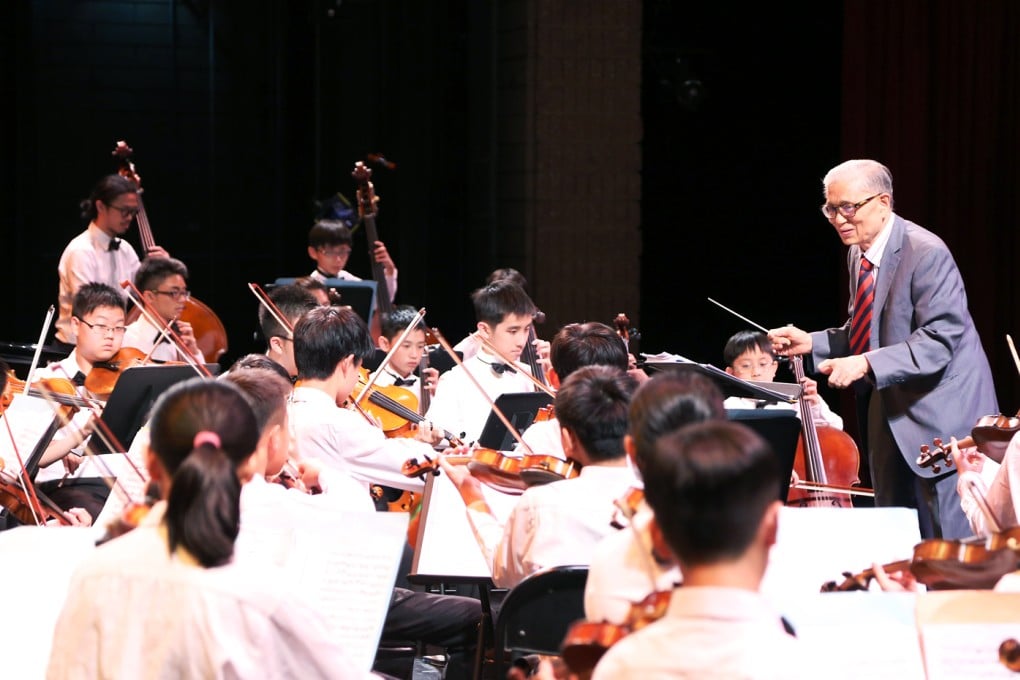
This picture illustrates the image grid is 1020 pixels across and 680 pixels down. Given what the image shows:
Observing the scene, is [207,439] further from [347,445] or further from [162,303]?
[162,303]

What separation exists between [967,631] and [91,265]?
17.4ft

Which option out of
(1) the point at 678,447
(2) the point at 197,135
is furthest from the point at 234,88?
(1) the point at 678,447

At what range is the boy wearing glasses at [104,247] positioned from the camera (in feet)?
21.2

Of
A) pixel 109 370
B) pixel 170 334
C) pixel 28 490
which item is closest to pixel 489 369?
pixel 170 334

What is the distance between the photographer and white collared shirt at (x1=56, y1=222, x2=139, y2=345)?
21.2 ft

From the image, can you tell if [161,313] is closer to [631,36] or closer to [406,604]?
[631,36]

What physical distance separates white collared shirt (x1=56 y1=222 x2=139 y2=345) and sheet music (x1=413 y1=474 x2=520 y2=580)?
377 centimetres

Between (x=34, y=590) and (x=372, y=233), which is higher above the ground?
(x=372, y=233)

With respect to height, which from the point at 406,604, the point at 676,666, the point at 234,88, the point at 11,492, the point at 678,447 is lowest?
the point at 406,604

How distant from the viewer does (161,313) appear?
5895 mm

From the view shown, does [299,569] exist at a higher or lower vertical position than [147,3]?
lower

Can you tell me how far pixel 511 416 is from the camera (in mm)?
3953

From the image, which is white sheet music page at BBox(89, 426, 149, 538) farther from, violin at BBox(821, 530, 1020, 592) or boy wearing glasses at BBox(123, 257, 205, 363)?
boy wearing glasses at BBox(123, 257, 205, 363)

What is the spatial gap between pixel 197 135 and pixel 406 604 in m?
5.97
